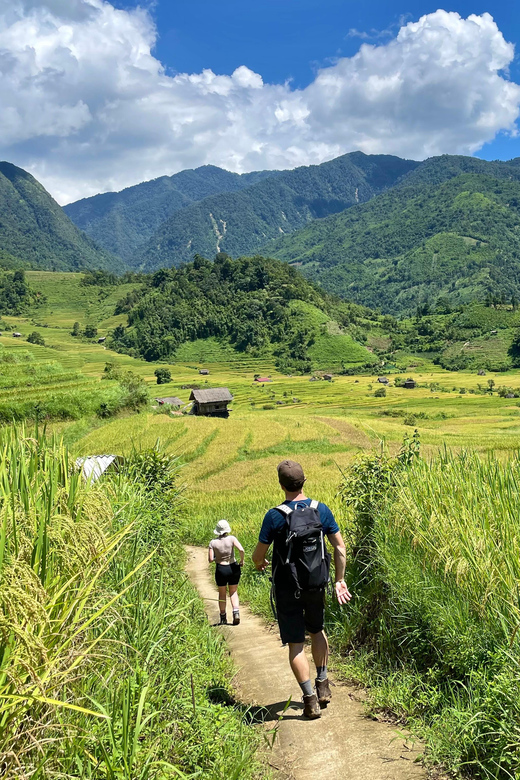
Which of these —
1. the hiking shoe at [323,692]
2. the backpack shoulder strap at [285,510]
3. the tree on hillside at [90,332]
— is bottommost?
the hiking shoe at [323,692]

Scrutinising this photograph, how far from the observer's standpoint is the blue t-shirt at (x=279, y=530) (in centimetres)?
436

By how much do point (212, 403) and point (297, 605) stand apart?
174 feet

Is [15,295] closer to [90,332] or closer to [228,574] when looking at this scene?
[90,332]

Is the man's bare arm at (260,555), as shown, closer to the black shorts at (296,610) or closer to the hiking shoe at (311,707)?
the black shorts at (296,610)

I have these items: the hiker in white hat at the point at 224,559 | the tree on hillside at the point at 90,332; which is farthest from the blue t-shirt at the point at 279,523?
the tree on hillside at the point at 90,332

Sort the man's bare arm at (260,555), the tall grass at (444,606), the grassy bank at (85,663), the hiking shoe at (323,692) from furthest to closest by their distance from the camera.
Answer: the man's bare arm at (260,555) < the hiking shoe at (323,692) < the tall grass at (444,606) < the grassy bank at (85,663)

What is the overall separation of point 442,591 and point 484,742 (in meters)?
1.30

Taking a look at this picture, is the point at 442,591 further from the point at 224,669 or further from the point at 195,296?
the point at 195,296

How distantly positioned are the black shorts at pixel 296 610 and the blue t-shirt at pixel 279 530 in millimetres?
129

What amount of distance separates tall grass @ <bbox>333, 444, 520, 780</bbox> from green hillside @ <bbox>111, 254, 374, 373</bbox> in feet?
373

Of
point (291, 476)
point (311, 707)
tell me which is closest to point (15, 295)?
point (291, 476)

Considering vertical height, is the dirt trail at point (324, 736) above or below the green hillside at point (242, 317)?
below

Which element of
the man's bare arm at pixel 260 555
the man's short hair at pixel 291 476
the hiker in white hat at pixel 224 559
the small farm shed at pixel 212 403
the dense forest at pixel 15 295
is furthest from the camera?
the dense forest at pixel 15 295

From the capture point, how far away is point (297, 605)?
4.36 m
